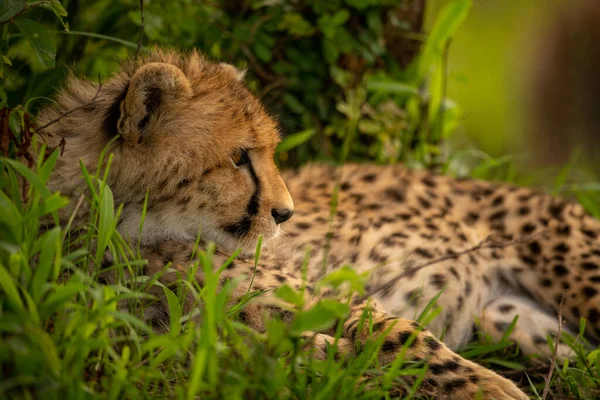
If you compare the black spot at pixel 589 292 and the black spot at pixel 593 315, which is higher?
the black spot at pixel 589 292

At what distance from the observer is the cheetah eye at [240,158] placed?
7.90 ft

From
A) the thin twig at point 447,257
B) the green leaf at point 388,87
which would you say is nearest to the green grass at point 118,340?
the thin twig at point 447,257

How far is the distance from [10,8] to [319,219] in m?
1.41

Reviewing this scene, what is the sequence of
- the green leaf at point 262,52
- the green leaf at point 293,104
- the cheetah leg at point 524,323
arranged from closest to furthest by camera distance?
1. the cheetah leg at point 524,323
2. the green leaf at point 262,52
3. the green leaf at point 293,104

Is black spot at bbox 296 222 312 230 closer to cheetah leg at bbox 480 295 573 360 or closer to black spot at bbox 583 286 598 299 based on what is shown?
cheetah leg at bbox 480 295 573 360

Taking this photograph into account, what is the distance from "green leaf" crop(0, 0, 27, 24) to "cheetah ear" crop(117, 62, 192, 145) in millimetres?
386

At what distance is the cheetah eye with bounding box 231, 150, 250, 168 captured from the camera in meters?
2.41

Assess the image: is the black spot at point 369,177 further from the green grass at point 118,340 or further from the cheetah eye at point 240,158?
the green grass at point 118,340

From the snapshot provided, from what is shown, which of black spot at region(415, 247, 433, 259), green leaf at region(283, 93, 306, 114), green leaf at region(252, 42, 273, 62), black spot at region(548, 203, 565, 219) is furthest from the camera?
green leaf at region(283, 93, 306, 114)

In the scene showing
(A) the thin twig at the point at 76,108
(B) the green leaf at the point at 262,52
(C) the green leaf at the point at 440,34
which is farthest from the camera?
(C) the green leaf at the point at 440,34

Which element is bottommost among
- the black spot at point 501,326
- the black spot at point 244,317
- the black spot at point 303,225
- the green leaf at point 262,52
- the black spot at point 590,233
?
the black spot at point 501,326

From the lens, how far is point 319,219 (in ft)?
10.2

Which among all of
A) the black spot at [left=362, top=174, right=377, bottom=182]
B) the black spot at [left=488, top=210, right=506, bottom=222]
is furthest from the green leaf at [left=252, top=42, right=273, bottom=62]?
the black spot at [left=488, top=210, right=506, bottom=222]

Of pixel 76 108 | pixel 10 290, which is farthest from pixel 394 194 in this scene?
pixel 10 290
